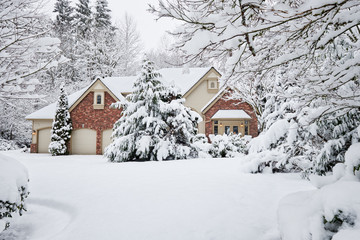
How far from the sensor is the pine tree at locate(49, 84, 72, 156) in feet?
57.1

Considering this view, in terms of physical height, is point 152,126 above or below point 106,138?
above

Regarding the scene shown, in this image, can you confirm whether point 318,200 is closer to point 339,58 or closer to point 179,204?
point 179,204

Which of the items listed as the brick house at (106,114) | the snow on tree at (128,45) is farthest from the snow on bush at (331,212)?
the snow on tree at (128,45)

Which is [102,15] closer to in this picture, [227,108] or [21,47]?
[227,108]

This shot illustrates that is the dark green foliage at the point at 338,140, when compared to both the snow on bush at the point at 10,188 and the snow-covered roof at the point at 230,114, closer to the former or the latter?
the snow on bush at the point at 10,188

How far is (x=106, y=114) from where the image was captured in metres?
19.0

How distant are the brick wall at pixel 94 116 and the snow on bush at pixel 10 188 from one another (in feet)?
50.8

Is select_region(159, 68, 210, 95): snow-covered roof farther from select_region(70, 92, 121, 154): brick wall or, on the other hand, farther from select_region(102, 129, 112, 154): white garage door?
select_region(102, 129, 112, 154): white garage door

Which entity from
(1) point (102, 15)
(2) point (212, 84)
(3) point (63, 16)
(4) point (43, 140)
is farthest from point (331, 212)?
(3) point (63, 16)

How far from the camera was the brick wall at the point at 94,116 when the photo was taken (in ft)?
62.2

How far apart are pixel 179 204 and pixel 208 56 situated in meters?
2.47

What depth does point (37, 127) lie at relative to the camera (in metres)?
19.7

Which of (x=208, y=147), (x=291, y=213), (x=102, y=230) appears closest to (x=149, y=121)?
(x=208, y=147)

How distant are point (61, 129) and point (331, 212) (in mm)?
19054
